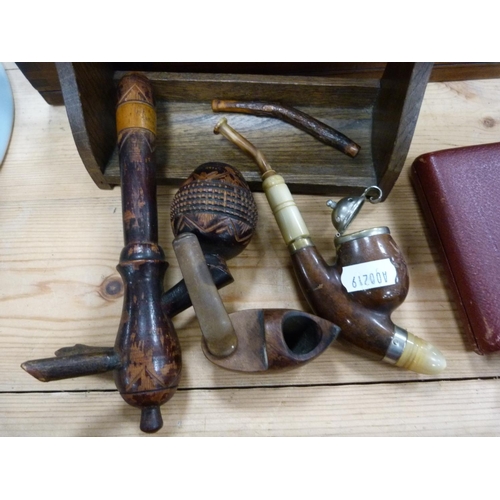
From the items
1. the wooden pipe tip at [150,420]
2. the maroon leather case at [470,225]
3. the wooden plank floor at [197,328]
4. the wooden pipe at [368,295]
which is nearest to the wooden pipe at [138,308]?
the wooden pipe tip at [150,420]

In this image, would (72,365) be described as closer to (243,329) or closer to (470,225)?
(243,329)

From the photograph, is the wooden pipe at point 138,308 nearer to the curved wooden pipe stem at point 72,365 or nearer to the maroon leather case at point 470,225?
the curved wooden pipe stem at point 72,365

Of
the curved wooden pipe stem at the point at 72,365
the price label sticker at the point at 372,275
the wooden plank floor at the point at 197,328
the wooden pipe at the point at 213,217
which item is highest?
the wooden pipe at the point at 213,217

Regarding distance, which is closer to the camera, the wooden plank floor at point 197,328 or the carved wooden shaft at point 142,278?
the carved wooden shaft at point 142,278

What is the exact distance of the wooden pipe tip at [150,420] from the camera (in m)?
0.53

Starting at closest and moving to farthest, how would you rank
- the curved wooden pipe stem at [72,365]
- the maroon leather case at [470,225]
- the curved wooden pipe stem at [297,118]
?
the curved wooden pipe stem at [72,365], the maroon leather case at [470,225], the curved wooden pipe stem at [297,118]

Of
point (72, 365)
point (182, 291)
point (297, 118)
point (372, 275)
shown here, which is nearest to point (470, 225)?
point (372, 275)

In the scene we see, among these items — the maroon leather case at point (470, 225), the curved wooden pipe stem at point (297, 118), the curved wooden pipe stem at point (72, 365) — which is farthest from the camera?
the curved wooden pipe stem at point (297, 118)

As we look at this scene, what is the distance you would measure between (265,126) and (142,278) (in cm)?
38

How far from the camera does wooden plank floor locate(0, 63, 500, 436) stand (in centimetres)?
63

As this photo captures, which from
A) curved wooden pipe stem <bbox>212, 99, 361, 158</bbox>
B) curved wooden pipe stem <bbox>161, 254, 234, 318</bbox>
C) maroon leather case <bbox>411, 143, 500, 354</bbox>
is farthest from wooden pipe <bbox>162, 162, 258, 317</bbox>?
maroon leather case <bbox>411, 143, 500, 354</bbox>

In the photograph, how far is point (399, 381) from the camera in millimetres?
644

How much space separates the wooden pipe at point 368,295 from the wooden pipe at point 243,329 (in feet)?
0.18

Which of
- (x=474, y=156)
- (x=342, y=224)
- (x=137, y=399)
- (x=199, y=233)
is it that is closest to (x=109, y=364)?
(x=137, y=399)
